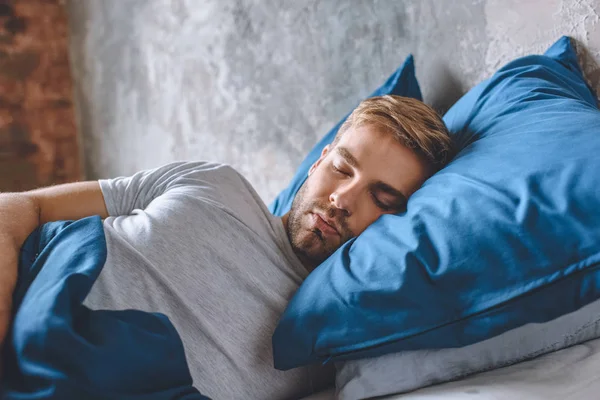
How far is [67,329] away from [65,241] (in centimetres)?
22

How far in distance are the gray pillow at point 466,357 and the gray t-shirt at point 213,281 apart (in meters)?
0.16

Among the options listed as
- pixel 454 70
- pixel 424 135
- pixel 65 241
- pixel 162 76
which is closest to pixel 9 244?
pixel 65 241

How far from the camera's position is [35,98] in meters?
2.68

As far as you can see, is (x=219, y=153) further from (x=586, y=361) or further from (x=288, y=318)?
(x=586, y=361)

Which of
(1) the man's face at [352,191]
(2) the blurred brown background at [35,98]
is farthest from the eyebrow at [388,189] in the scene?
(2) the blurred brown background at [35,98]

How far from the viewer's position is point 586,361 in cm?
72

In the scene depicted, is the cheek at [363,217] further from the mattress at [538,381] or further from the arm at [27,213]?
the arm at [27,213]

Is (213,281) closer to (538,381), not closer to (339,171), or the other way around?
(339,171)

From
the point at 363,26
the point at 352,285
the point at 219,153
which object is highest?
the point at 363,26

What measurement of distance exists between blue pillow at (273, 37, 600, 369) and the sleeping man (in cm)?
9

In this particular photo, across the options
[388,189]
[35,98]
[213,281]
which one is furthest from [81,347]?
[35,98]

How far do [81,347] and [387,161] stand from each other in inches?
25.9

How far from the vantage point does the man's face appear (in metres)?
1.04

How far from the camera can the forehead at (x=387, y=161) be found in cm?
108
